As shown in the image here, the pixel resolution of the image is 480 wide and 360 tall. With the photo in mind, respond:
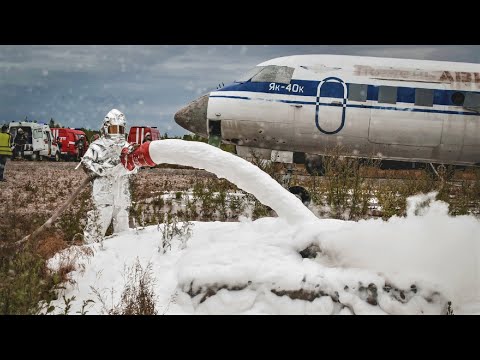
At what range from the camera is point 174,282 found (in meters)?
5.47

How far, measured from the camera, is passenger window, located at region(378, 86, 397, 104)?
492 inches

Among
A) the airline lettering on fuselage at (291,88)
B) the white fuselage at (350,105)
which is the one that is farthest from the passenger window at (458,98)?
the airline lettering on fuselage at (291,88)

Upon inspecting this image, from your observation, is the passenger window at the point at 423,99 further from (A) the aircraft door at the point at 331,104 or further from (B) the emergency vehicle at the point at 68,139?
(B) the emergency vehicle at the point at 68,139

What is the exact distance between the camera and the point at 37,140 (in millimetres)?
26141

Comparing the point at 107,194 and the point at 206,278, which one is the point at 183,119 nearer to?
the point at 107,194

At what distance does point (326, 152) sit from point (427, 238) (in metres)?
7.69

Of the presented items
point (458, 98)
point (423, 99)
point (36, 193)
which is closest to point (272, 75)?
point (423, 99)

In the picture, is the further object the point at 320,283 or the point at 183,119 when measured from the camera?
the point at 183,119

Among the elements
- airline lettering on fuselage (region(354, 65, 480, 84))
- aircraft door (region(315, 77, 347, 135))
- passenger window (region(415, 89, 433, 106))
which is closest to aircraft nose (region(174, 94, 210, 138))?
aircraft door (region(315, 77, 347, 135))

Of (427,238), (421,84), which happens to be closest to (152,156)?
(427,238)

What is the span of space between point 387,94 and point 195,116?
4809mm

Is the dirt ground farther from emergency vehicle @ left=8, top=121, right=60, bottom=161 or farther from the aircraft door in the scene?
the aircraft door

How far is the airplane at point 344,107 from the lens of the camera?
1245cm

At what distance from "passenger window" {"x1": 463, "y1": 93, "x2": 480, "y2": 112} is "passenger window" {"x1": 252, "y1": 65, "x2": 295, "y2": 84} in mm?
4381
